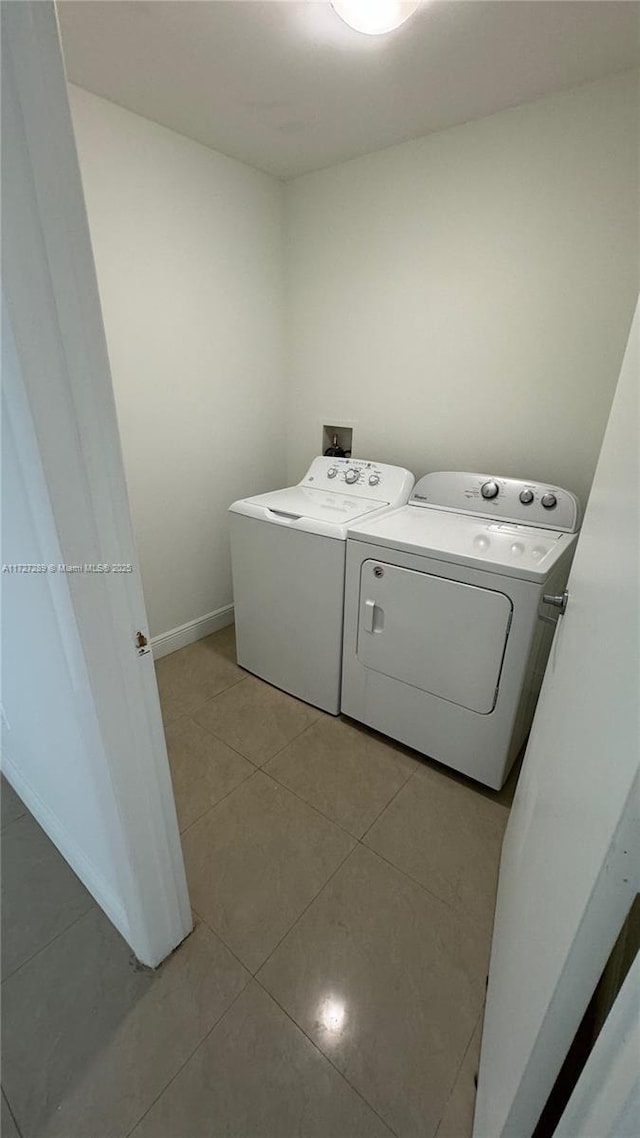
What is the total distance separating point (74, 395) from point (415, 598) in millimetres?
1177

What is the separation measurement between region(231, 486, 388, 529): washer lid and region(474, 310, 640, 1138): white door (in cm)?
105

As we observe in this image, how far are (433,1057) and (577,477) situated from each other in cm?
184

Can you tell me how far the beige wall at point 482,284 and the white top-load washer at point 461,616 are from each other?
0.35 meters

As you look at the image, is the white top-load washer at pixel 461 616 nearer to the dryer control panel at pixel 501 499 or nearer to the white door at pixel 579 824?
the dryer control panel at pixel 501 499

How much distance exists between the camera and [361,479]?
2.09m

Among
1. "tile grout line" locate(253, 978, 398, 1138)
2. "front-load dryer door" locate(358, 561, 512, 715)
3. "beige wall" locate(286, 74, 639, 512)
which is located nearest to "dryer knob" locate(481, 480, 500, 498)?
"beige wall" locate(286, 74, 639, 512)

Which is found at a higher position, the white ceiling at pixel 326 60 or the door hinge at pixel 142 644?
the white ceiling at pixel 326 60

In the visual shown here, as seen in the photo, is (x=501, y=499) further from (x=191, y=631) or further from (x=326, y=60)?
(x=191, y=631)

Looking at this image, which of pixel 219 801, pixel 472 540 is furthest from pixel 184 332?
pixel 219 801

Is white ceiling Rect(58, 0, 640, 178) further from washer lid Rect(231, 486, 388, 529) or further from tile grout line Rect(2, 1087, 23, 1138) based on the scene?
tile grout line Rect(2, 1087, 23, 1138)

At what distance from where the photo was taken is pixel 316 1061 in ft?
3.11

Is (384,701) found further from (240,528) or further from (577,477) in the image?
(577,477)

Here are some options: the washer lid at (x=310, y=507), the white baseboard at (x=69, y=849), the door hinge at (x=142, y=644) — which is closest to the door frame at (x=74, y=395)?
the door hinge at (x=142, y=644)

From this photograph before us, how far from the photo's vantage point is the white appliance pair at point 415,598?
4.60 ft
